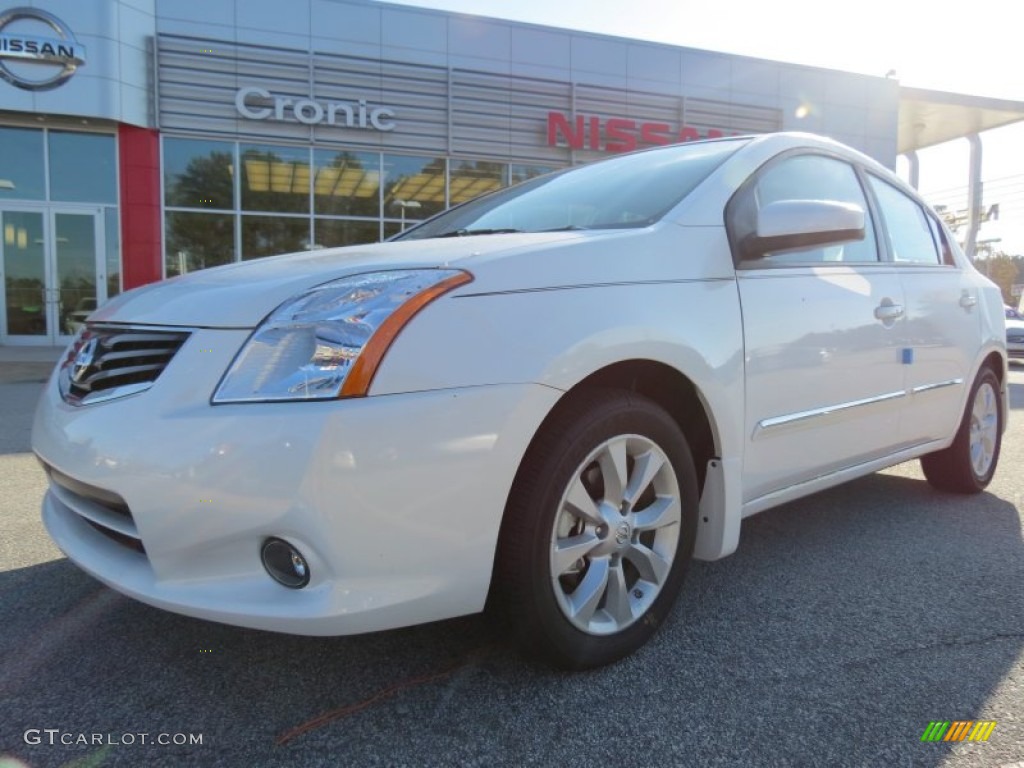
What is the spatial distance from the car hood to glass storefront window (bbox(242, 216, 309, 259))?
39.9ft

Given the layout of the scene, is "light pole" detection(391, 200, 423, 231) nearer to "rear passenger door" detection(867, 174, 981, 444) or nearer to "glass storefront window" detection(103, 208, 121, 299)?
"glass storefront window" detection(103, 208, 121, 299)

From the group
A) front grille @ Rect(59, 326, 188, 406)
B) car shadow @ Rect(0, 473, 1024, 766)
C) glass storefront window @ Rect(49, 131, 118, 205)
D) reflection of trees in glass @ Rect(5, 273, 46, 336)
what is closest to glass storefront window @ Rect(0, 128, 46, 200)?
glass storefront window @ Rect(49, 131, 118, 205)

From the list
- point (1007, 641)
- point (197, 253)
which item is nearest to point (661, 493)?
point (1007, 641)

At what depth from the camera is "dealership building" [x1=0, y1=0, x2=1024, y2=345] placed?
12680 millimetres

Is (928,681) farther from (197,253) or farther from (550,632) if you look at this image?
(197,253)

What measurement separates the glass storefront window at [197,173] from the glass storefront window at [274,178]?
292 millimetres

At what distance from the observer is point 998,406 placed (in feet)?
13.8

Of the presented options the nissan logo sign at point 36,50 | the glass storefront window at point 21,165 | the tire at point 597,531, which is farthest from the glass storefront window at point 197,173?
the tire at point 597,531

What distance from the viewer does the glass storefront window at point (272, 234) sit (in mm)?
13773

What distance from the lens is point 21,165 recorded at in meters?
13.0

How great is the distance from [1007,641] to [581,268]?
1.76 m

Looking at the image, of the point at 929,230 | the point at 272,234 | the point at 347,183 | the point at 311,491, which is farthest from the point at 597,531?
the point at 347,183

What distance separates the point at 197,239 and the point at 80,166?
224 centimetres

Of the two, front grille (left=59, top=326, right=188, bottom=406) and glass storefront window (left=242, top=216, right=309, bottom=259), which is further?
glass storefront window (left=242, top=216, right=309, bottom=259)
